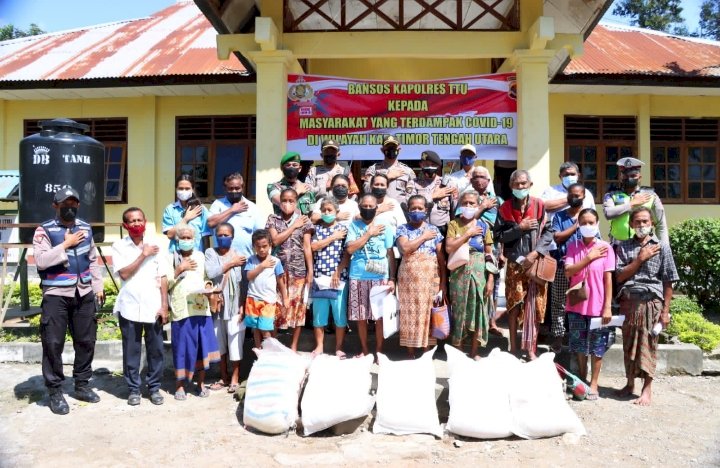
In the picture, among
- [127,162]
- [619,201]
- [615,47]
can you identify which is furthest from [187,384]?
[615,47]

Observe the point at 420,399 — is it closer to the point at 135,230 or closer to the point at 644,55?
the point at 135,230

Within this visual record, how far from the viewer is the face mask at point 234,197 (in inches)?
210

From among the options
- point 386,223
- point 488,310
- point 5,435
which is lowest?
Result: point 5,435

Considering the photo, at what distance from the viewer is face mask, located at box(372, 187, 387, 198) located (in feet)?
16.7

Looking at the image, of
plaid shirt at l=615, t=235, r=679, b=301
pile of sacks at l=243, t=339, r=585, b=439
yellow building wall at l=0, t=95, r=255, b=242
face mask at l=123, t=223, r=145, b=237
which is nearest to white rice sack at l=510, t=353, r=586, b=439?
pile of sacks at l=243, t=339, r=585, b=439

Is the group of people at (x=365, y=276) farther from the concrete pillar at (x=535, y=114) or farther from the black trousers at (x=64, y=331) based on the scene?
the concrete pillar at (x=535, y=114)

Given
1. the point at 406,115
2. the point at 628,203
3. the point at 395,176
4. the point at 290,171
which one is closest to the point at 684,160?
the point at 406,115

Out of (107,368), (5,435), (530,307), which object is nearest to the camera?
(5,435)

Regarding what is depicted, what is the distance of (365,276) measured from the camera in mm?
4910

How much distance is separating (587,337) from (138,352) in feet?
12.1

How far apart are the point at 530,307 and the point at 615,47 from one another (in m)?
7.84

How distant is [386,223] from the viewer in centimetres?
497

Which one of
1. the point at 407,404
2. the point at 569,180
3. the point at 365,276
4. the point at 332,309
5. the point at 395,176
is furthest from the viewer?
the point at 395,176

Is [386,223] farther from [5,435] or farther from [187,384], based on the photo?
[5,435]
